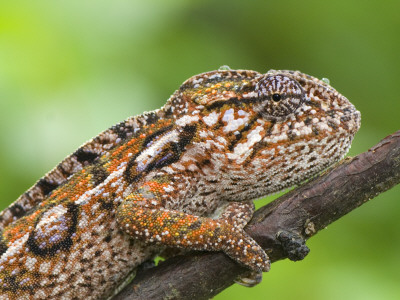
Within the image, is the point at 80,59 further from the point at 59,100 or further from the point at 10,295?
the point at 10,295

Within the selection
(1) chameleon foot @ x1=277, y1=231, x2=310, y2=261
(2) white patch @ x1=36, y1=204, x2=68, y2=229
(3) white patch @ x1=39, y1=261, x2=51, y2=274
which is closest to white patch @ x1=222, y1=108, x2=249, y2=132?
(1) chameleon foot @ x1=277, y1=231, x2=310, y2=261

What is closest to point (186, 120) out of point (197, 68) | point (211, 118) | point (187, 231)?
point (211, 118)

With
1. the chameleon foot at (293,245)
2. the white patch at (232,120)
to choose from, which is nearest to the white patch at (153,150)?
the white patch at (232,120)

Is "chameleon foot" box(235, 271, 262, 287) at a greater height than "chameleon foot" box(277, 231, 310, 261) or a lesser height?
lesser

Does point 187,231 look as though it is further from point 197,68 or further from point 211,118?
point 197,68

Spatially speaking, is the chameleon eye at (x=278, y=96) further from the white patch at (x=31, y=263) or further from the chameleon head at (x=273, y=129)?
the white patch at (x=31, y=263)

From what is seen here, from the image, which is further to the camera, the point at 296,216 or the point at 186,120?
the point at 186,120

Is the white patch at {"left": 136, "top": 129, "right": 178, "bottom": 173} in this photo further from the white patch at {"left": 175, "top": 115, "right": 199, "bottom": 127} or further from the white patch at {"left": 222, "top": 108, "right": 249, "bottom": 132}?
the white patch at {"left": 222, "top": 108, "right": 249, "bottom": 132}
